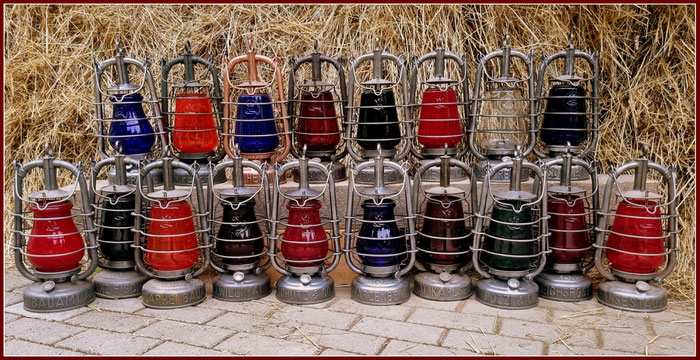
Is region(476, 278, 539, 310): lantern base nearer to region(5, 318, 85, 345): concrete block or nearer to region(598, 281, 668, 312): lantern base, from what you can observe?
region(598, 281, 668, 312): lantern base

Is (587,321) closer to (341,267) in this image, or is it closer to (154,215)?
(341,267)

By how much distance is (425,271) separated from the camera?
2123 mm

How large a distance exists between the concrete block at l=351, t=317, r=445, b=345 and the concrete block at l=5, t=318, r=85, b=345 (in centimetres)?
82

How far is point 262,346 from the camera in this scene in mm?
1685

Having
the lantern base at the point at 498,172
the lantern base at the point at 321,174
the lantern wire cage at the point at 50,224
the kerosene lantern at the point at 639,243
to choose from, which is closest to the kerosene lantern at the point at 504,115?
the lantern base at the point at 498,172

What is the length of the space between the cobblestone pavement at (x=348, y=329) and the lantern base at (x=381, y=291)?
37 millimetres

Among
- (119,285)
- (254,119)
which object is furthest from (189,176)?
(119,285)

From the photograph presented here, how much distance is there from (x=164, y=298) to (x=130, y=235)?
0.29m

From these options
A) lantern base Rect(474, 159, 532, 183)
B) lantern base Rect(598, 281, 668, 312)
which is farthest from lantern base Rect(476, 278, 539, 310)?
lantern base Rect(474, 159, 532, 183)

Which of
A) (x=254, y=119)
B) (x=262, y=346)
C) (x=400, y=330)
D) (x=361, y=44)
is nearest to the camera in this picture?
(x=262, y=346)

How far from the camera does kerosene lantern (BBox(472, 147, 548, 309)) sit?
1938 mm

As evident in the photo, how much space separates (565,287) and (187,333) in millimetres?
1187

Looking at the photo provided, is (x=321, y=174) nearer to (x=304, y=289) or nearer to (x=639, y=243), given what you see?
(x=304, y=289)

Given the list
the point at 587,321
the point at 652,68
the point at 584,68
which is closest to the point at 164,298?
the point at 587,321
